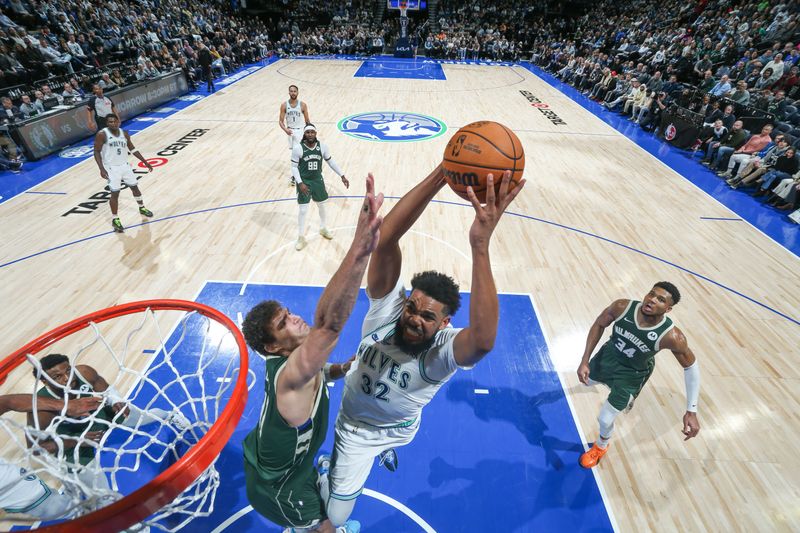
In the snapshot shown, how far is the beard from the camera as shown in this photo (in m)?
2.15

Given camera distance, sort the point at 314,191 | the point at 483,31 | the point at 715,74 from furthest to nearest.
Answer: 1. the point at 483,31
2. the point at 715,74
3. the point at 314,191

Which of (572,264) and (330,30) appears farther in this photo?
(330,30)

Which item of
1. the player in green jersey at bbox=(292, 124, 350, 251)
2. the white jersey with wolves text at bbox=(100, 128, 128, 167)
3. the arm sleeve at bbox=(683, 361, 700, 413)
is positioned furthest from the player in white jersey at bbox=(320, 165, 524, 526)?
the white jersey with wolves text at bbox=(100, 128, 128, 167)

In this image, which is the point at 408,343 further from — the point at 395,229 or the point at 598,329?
the point at 598,329

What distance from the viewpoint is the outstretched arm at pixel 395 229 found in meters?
1.91

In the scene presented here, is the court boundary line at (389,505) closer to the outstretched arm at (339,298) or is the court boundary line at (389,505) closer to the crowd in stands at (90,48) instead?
the outstretched arm at (339,298)

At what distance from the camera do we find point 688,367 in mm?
3082

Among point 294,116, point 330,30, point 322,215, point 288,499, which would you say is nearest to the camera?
point 288,499

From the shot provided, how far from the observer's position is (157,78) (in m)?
12.8

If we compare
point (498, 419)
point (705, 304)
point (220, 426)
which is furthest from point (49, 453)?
point (705, 304)

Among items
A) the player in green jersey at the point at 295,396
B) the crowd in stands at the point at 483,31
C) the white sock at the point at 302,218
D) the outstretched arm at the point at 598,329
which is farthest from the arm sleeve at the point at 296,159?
the crowd in stands at the point at 483,31

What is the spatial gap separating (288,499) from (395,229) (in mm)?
1579

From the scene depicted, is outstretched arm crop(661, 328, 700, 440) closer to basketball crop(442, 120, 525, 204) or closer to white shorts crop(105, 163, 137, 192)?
basketball crop(442, 120, 525, 204)

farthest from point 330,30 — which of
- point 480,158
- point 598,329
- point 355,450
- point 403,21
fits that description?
point 355,450
